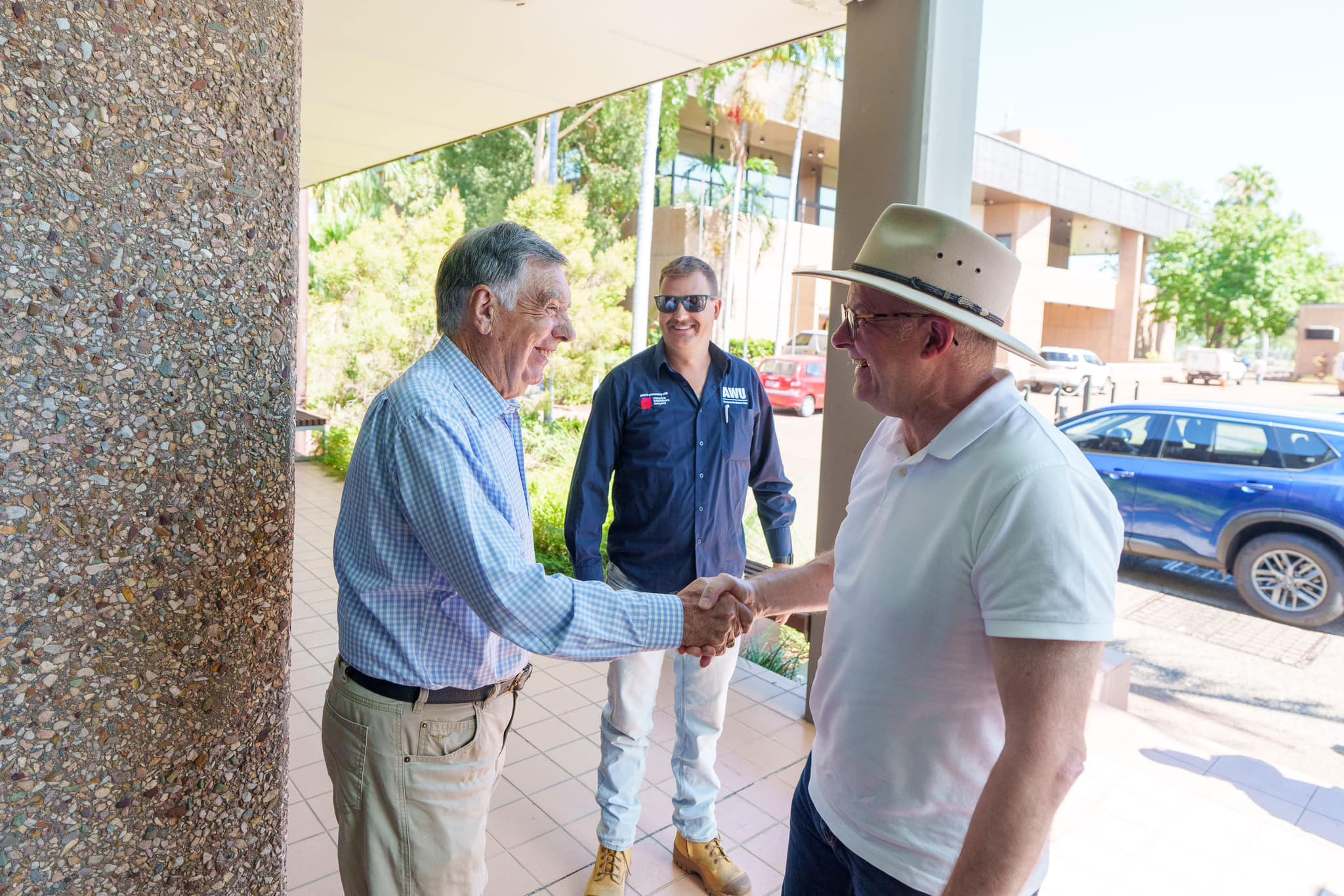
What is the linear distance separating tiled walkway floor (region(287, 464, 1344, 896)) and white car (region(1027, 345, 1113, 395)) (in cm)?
1829

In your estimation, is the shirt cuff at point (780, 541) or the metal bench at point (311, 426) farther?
the metal bench at point (311, 426)

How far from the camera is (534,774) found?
12.0 ft

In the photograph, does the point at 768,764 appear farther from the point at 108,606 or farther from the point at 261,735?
the point at 108,606

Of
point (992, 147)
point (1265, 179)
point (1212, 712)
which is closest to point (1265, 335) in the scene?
point (992, 147)

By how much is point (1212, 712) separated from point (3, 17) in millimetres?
6823

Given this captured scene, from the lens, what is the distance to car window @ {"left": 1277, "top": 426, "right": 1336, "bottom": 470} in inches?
264

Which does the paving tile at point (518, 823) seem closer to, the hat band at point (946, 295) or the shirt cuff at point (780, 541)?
the shirt cuff at point (780, 541)

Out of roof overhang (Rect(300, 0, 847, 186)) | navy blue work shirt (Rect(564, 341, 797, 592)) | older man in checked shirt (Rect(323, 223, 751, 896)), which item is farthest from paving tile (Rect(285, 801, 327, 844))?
roof overhang (Rect(300, 0, 847, 186))

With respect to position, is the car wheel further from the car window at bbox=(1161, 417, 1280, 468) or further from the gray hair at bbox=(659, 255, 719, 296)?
the gray hair at bbox=(659, 255, 719, 296)

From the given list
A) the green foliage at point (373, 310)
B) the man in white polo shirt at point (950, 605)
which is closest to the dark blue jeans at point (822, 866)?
the man in white polo shirt at point (950, 605)

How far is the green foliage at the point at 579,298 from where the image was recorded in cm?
1364

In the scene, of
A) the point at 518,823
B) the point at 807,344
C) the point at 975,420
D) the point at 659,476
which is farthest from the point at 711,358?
the point at 807,344

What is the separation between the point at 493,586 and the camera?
1531 mm

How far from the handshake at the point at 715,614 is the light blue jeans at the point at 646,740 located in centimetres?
85
